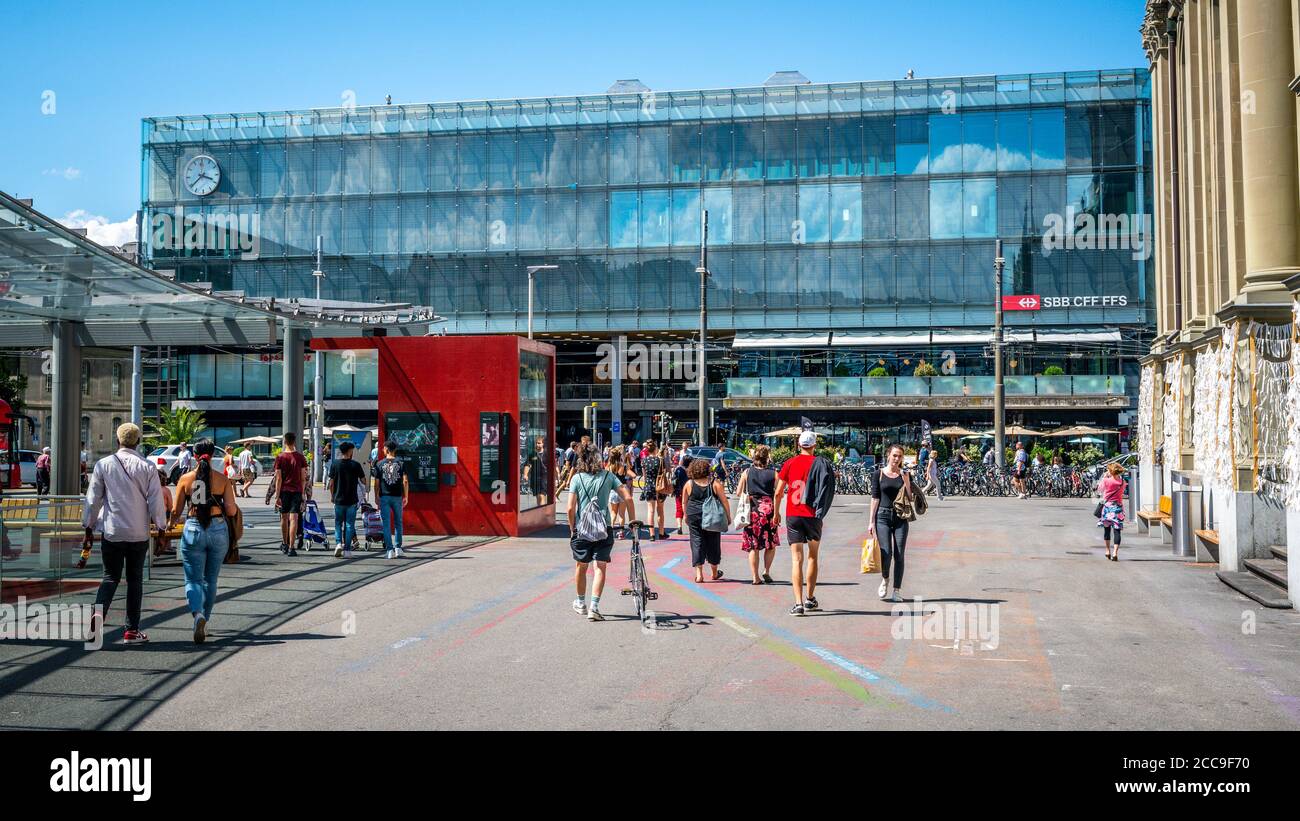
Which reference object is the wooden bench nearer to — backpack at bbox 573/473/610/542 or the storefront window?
the storefront window

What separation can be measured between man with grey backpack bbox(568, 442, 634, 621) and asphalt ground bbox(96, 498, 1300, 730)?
0.65 meters

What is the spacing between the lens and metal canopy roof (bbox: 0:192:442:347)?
14.8 m

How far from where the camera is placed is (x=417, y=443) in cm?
2125

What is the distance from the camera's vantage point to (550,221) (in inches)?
2373

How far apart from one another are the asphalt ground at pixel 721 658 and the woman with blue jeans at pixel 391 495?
1.45 meters

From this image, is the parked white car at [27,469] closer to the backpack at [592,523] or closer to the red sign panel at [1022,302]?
the backpack at [592,523]

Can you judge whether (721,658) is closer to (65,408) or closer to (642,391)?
Result: (65,408)

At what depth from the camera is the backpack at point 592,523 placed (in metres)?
11.5

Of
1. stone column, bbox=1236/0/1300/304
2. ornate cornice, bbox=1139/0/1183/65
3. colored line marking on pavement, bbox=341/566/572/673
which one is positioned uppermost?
ornate cornice, bbox=1139/0/1183/65

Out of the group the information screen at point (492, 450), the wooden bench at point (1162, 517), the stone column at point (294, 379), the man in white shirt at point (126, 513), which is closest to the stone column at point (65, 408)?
the stone column at point (294, 379)

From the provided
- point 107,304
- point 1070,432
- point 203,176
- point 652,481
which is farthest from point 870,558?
point 203,176

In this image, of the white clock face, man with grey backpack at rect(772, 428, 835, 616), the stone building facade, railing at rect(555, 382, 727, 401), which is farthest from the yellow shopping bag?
the white clock face
